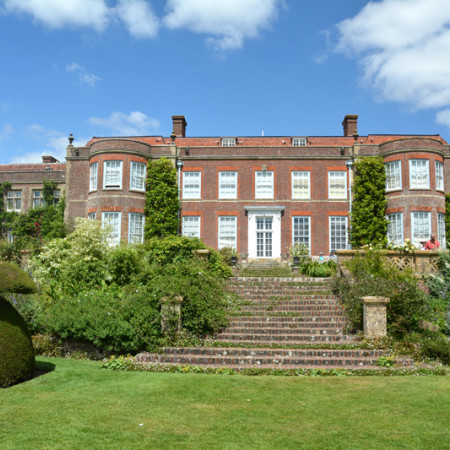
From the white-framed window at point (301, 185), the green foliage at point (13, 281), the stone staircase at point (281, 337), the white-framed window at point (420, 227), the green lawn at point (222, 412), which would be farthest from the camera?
the white-framed window at point (301, 185)

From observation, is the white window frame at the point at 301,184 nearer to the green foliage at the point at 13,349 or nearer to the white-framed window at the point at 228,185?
the white-framed window at the point at 228,185

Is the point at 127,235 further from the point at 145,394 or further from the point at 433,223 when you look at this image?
the point at 145,394

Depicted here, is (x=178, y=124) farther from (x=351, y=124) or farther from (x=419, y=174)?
(x=419, y=174)

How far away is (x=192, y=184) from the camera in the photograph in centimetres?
2592

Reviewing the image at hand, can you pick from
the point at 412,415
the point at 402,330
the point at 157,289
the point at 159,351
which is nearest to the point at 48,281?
the point at 157,289

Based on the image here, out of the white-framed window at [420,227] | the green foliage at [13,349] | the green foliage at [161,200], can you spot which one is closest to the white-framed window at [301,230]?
the white-framed window at [420,227]

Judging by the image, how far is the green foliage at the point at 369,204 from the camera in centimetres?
2409

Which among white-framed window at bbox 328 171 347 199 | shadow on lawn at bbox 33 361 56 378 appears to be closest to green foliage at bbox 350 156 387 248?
white-framed window at bbox 328 171 347 199

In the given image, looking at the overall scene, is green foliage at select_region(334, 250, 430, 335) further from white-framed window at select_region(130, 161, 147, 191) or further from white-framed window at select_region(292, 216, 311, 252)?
white-framed window at select_region(130, 161, 147, 191)

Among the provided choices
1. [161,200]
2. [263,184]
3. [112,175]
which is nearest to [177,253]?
[161,200]

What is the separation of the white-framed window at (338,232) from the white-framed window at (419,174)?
393 cm

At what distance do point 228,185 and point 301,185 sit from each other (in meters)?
4.03

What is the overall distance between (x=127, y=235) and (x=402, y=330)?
16027mm

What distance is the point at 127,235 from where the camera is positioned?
24094 millimetres
